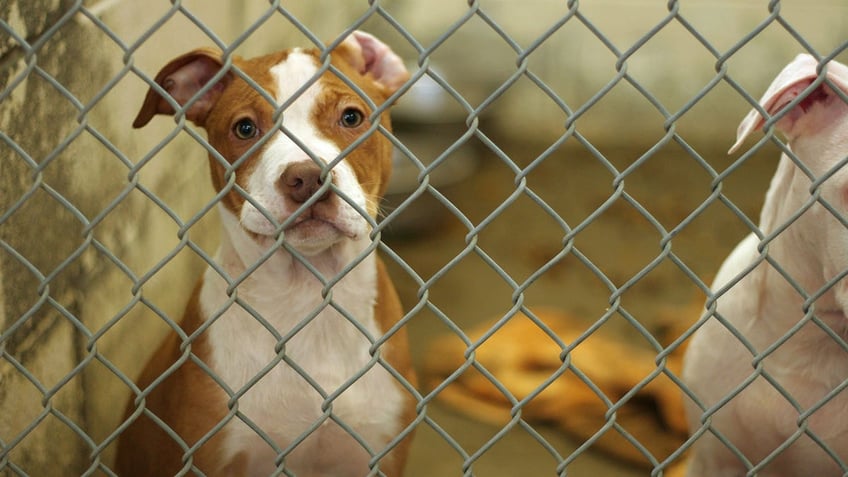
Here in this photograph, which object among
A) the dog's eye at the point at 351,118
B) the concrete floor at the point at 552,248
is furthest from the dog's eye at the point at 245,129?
the concrete floor at the point at 552,248

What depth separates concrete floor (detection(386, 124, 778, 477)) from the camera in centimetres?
412

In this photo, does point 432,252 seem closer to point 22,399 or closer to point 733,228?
point 733,228

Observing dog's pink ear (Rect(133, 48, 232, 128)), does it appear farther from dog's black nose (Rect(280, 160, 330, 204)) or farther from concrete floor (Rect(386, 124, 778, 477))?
concrete floor (Rect(386, 124, 778, 477))

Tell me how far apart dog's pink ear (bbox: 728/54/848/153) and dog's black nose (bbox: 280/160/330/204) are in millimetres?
945

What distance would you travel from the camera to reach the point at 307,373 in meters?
2.64

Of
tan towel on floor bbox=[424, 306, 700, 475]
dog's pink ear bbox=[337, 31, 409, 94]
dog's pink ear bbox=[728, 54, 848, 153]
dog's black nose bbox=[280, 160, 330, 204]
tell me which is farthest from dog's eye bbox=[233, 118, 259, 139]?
tan towel on floor bbox=[424, 306, 700, 475]

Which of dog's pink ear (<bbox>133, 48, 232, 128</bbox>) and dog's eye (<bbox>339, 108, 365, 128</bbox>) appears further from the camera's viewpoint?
dog's eye (<bbox>339, 108, 365, 128</bbox>)

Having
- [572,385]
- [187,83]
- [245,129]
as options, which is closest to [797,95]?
[245,129]

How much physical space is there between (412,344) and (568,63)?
294 cm

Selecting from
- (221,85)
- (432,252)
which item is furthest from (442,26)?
(221,85)

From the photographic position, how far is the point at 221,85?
2.78 meters

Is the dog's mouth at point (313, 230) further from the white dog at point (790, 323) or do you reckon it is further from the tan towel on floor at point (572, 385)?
the tan towel on floor at point (572, 385)

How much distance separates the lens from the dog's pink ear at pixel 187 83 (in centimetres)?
253

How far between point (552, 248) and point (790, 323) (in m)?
2.96
